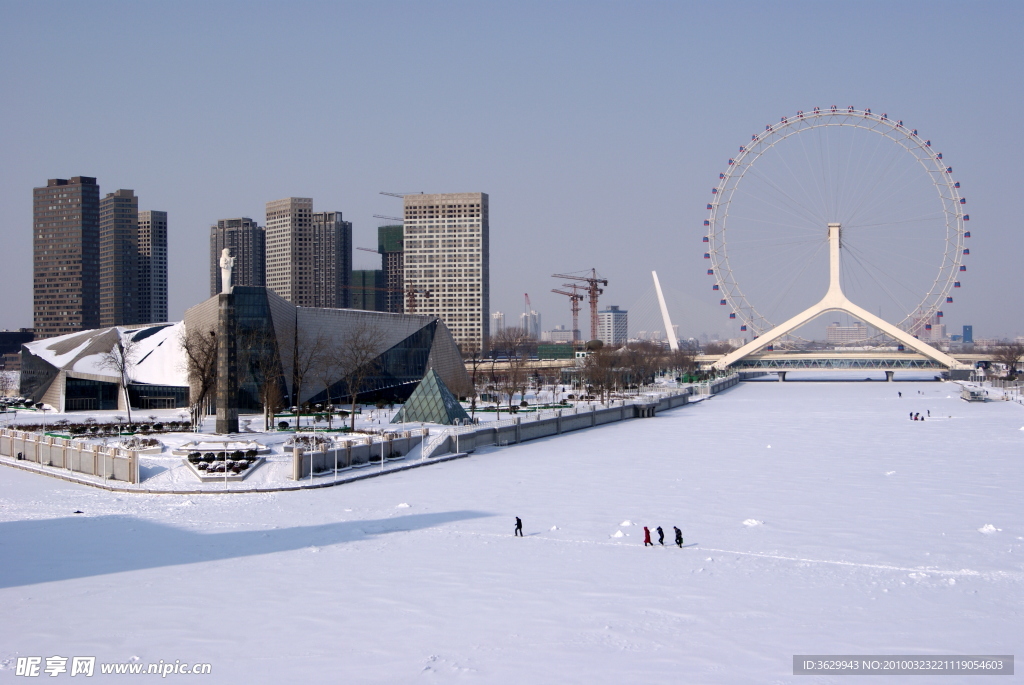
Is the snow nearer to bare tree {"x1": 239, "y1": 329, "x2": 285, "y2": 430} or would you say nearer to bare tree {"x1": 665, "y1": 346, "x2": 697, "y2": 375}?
bare tree {"x1": 239, "y1": 329, "x2": 285, "y2": 430}

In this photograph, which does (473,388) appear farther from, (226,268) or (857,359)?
(857,359)

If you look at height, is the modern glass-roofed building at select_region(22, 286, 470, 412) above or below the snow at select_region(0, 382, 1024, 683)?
above

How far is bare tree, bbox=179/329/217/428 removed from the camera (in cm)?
5372

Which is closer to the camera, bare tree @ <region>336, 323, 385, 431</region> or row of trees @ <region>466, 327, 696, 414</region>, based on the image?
bare tree @ <region>336, 323, 385, 431</region>

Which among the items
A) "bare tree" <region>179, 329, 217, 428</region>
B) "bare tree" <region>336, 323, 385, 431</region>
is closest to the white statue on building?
"bare tree" <region>179, 329, 217, 428</region>

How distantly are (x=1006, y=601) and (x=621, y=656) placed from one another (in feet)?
27.8

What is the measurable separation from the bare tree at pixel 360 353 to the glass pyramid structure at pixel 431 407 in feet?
31.1

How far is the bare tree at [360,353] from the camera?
63.2 m

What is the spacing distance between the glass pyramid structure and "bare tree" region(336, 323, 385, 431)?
9478mm

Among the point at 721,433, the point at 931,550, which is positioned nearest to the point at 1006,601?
the point at 931,550

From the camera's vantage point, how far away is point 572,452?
1780 inches

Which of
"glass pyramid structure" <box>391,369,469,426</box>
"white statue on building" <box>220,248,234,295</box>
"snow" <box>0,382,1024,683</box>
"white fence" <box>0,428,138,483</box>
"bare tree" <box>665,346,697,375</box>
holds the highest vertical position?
"white statue on building" <box>220,248,234,295</box>

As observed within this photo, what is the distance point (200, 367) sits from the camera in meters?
55.8

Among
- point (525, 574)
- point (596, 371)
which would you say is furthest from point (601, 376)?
point (525, 574)
